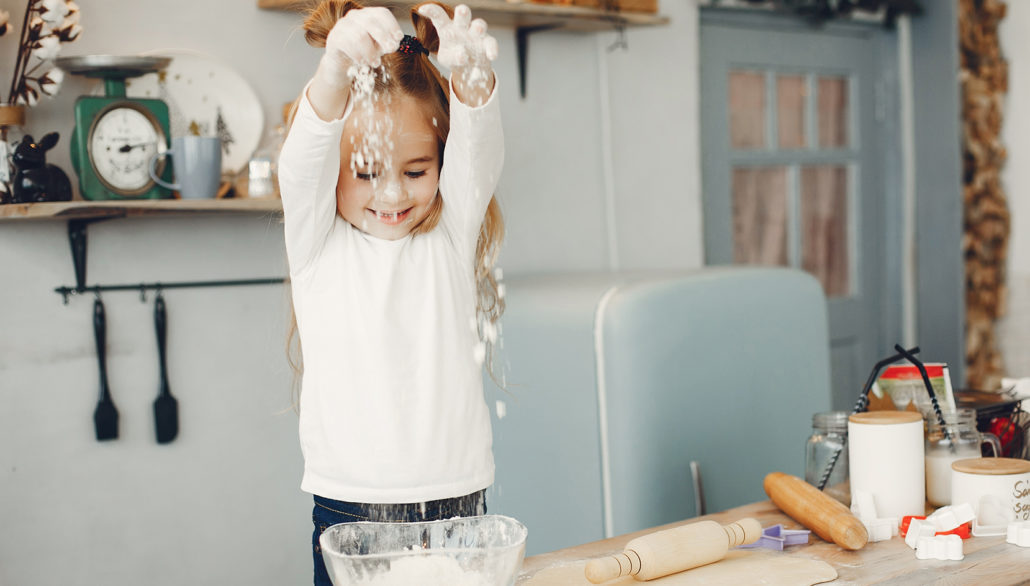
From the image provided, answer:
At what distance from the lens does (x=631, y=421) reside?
2.02 metres

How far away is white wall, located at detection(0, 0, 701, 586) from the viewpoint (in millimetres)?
2033

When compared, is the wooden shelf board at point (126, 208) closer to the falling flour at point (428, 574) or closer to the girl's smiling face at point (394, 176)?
the girl's smiling face at point (394, 176)

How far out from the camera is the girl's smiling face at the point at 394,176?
52.0 inches

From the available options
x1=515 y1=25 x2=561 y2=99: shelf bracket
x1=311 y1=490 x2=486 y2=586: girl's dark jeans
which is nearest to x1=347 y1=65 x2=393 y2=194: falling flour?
x1=311 y1=490 x2=486 y2=586: girl's dark jeans

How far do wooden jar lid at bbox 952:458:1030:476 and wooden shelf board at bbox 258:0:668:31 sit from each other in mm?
1463

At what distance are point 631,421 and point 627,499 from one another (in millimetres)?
162

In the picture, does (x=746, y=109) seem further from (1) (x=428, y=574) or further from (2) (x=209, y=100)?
(1) (x=428, y=574)

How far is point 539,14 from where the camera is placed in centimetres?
249

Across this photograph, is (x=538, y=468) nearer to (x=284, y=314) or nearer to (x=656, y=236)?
(x=284, y=314)

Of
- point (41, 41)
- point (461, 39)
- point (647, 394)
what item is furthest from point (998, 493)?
point (41, 41)

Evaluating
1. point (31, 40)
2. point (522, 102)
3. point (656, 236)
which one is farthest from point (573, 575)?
point (656, 236)

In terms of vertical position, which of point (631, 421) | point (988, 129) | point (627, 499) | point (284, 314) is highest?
point (988, 129)

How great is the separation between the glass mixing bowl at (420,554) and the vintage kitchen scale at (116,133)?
1186 millimetres

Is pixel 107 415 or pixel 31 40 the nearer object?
pixel 31 40
